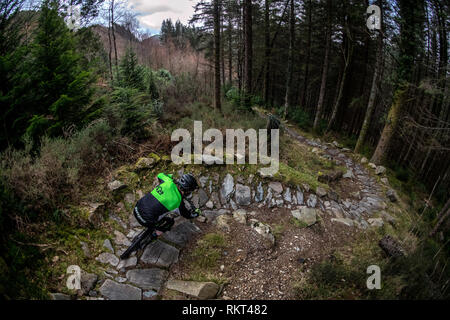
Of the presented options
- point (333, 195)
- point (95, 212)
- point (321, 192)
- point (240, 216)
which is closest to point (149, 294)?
point (95, 212)

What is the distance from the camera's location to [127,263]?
3.34 meters

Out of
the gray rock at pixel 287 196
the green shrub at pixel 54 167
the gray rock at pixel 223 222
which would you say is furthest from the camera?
the gray rock at pixel 287 196

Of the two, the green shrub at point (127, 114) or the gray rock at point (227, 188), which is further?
the green shrub at point (127, 114)

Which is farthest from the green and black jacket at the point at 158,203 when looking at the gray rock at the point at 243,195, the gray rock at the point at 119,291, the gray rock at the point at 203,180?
the gray rock at the point at 243,195

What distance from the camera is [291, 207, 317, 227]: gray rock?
179 inches

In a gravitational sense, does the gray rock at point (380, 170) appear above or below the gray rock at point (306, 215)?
above

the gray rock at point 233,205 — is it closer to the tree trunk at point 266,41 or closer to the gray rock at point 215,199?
the gray rock at point 215,199

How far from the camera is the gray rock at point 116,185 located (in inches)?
167

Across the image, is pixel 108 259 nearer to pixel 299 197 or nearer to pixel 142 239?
pixel 142 239

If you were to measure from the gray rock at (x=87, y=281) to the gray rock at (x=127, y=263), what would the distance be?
0.37 m

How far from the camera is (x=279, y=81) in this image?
22.3 meters

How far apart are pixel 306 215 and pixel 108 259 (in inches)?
154

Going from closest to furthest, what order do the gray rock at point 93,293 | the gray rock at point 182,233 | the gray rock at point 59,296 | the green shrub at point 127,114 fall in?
the gray rock at point 59,296
the gray rock at point 93,293
the gray rock at point 182,233
the green shrub at point 127,114
